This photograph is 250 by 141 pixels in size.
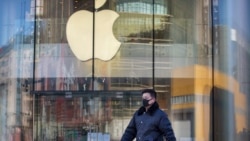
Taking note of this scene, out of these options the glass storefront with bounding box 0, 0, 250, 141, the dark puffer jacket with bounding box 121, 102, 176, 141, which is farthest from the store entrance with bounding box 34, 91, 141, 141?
the dark puffer jacket with bounding box 121, 102, 176, 141

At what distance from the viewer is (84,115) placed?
15.8 metres

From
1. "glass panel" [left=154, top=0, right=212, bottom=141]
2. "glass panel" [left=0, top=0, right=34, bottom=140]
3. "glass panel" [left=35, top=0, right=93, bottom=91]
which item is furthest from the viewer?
"glass panel" [left=35, top=0, right=93, bottom=91]

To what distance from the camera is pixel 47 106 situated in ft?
52.1

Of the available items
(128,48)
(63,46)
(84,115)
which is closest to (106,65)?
(128,48)

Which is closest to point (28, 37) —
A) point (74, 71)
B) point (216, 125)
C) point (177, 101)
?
point (74, 71)

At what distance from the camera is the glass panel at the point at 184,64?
15531 mm

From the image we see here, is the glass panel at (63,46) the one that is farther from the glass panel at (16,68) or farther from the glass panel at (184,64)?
the glass panel at (184,64)

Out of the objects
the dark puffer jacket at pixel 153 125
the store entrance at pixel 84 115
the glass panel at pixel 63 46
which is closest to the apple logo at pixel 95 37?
the glass panel at pixel 63 46

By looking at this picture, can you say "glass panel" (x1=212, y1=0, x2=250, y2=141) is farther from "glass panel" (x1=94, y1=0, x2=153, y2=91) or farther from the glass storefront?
"glass panel" (x1=94, y1=0, x2=153, y2=91)

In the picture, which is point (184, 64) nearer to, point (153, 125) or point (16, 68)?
point (16, 68)

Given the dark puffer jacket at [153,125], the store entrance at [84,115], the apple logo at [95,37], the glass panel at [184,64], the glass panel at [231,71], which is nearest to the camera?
the dark puffer jacket at [153,125]

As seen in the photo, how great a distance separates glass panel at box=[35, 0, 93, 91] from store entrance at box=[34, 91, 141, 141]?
370 mm

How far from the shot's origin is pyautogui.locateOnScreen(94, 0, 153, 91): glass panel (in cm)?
1590

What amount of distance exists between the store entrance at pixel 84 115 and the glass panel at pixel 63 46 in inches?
14.6
